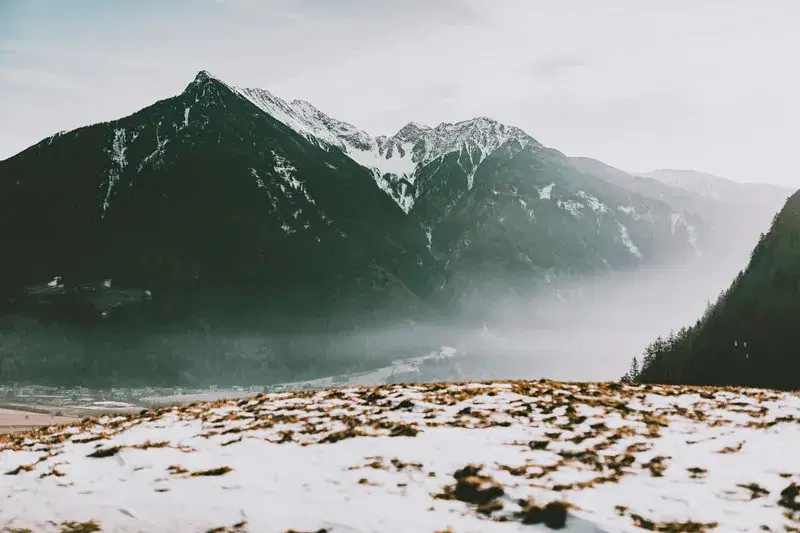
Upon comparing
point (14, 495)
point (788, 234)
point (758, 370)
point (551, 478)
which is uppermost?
point (788, 234)

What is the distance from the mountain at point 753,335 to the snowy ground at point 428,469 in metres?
157

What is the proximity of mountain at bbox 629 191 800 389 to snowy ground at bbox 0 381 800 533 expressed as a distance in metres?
157

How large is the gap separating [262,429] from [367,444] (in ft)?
13.2

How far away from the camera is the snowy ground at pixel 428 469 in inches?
417

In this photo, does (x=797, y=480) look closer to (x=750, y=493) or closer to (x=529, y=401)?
(x=750, y=493)

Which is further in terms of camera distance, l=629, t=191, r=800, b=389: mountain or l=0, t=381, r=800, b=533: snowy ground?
l=629, t=191, r=800, b=389: mountain

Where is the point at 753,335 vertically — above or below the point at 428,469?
below

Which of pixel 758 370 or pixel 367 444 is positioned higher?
pixel 367 444

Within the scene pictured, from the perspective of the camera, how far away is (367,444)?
1501 cm

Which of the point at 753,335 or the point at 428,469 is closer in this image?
the point at 428,469

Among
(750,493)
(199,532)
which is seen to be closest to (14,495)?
(199,532)

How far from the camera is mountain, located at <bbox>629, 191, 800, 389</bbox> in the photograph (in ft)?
523

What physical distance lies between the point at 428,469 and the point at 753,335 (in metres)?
189

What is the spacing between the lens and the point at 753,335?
170750mm
